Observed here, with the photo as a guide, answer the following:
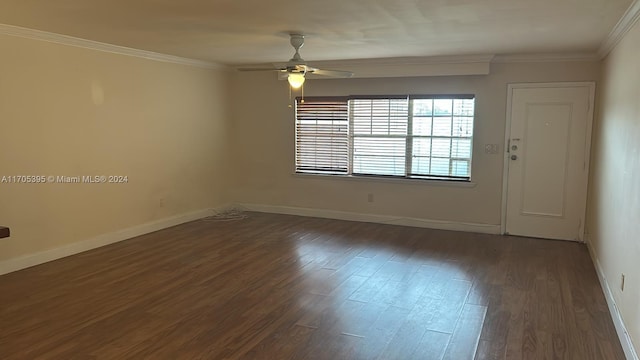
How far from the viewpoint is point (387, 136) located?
6723mm

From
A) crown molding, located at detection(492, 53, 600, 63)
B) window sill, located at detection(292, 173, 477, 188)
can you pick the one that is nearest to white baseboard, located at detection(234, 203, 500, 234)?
window sill, located at detection(292, 173, 477, 188)

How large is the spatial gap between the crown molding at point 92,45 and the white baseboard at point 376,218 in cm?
236

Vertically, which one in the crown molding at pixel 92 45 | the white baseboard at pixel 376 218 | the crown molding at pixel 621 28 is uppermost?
the crown molding at pixel 92 45

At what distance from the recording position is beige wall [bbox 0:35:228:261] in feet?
14.8

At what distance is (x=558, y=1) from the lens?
10.2ft

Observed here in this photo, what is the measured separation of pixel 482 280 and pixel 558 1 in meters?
2.46

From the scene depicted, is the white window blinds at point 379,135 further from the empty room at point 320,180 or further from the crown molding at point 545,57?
the crown molding at point 545,57

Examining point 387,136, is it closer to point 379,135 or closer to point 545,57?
point 379,135

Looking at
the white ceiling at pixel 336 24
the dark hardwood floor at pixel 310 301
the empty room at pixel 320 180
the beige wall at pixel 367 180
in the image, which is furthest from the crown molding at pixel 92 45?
the dark hardwood floor at pixel 310 301

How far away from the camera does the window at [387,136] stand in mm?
6312

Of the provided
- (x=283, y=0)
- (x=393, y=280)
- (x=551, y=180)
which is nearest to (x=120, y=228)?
(x=393, y=280)

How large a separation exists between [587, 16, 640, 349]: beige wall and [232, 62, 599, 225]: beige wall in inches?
46.4

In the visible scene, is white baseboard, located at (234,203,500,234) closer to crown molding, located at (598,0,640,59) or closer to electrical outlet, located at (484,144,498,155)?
electrical outlet, located at (484,144,498,155)

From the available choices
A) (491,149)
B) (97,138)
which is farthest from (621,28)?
(97,138)
